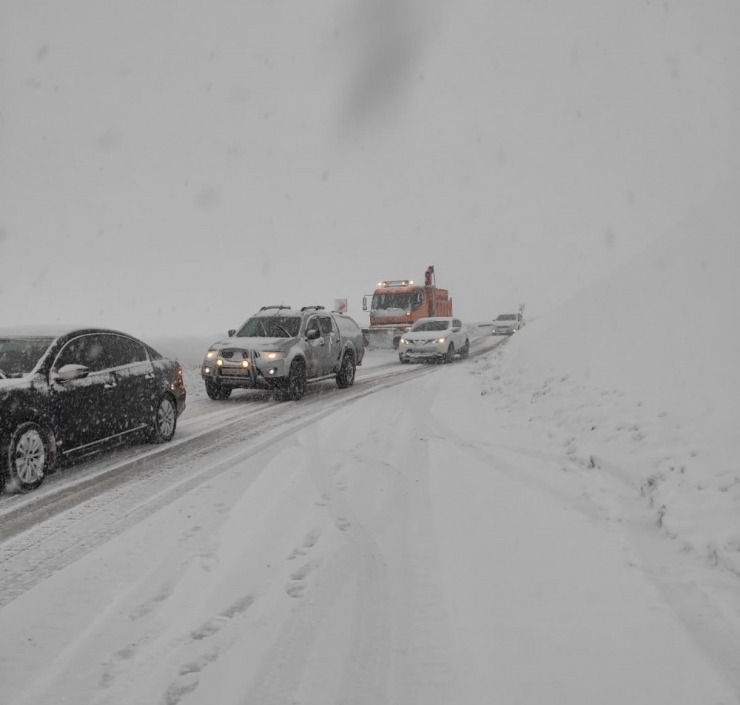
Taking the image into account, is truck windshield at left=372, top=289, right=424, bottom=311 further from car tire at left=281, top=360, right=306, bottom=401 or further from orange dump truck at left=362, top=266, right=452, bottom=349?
car tire at left=281, top=360, right=306, bottom=401

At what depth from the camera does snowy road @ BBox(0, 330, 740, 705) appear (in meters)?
2.52

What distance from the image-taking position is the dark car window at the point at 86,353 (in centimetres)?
620

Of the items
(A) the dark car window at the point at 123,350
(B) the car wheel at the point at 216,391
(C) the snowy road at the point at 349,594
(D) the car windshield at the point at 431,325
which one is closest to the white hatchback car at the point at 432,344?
(D) the car windshield at the point at 431,325

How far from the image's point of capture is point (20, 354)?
6.01 meters

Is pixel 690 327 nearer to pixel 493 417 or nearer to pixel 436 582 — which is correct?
pixel 493 417

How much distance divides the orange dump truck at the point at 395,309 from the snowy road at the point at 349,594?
1878 cm

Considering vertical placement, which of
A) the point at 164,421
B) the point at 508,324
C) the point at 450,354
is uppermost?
the point at 508,324

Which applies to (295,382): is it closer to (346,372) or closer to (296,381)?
(296,381)

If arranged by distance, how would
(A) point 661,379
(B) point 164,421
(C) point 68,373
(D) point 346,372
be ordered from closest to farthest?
1. (C) point 68,373
2. (A) point 661,379
3. (B) point 164,421
4. (D) point 346,372

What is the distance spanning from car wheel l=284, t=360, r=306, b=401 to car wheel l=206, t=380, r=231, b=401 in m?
1.20

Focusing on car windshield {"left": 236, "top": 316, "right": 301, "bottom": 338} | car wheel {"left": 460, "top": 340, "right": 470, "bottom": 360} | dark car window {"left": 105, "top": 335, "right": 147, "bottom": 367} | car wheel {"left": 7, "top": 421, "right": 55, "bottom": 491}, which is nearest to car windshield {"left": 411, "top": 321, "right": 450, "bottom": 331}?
car wheel {"left": 460, "top": 340, "right": 470, "bottom": 360}

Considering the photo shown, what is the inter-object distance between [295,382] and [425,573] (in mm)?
8124

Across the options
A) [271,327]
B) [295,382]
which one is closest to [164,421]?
[295,382]

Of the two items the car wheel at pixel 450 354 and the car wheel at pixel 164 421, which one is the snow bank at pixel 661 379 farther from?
the car wheel at pixel 450 354
